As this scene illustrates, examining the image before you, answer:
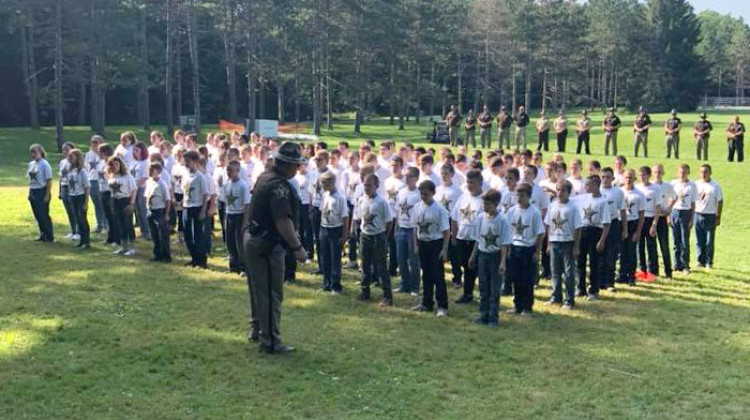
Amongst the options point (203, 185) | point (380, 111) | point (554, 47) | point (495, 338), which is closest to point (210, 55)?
point (380, 111)

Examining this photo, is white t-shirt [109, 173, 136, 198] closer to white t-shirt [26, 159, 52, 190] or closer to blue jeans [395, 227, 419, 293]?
white t-shirt [26, 159, 52, 190]

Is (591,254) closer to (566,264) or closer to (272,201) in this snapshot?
(566,264)

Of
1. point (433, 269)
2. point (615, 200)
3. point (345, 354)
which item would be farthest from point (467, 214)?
point (345, 354)

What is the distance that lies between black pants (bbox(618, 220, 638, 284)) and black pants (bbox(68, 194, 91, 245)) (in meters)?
9.67

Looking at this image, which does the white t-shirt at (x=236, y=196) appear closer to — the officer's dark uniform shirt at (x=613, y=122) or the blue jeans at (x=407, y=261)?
the blue jeans at (x=407, y=261)

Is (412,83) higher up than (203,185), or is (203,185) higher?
(412,83)

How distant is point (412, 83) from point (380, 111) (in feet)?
64.9

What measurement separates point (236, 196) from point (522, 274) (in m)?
4.50

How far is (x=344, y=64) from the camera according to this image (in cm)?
5372

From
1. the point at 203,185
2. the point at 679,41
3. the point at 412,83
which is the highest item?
the point at 679,41

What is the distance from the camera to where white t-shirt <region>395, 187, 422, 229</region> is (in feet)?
37.7

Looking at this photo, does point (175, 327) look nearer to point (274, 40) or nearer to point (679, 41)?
point (274, 40)

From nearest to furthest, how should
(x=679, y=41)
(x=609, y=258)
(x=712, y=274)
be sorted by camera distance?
1. (x=609, y=258)
2. (x=712, y=274)
3. (x=679, y=41)

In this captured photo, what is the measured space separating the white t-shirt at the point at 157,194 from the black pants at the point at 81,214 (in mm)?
2217
